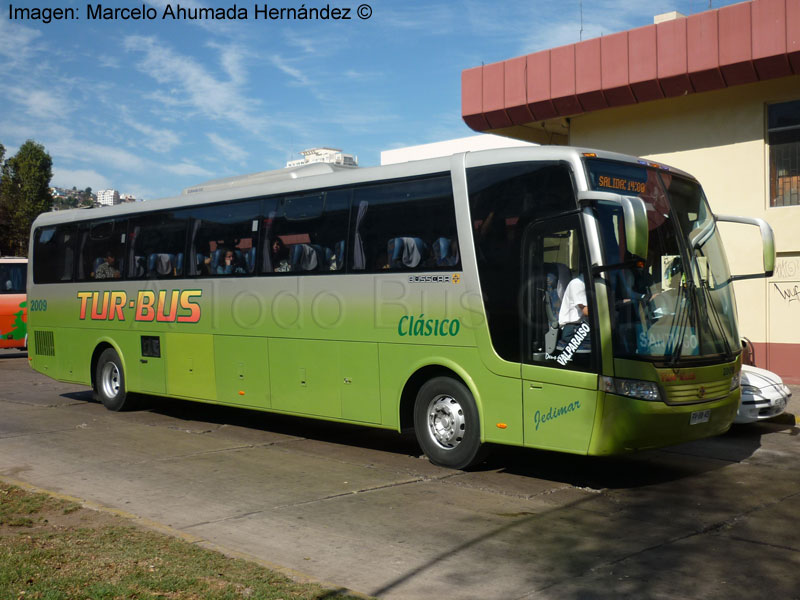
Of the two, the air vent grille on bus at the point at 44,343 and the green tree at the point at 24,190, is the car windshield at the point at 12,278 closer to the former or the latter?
the air vent grille on bus at the point at 44,343

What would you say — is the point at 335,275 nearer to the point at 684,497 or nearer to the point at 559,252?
the point at 559,252

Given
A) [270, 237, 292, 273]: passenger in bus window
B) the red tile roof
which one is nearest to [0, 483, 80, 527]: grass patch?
[270, 237, 292, 273]: passenger in bus window

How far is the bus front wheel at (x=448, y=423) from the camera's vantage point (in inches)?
350

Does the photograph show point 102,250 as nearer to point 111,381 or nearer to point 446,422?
point 111,381

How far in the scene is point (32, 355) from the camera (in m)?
16.0

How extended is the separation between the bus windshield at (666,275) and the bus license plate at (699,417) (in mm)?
534

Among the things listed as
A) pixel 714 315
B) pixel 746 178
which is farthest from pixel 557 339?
pixel 746 178

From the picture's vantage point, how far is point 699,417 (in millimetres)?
8070

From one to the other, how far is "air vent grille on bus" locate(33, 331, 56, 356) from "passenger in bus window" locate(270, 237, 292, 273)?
638 centimetres

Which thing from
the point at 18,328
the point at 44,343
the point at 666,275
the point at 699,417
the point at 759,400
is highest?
the point at 666,275

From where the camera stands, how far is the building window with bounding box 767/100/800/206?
16.2 m

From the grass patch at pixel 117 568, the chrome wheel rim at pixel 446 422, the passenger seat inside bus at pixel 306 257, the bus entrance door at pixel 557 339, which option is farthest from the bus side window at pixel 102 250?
the bus entrance door at pixel 557 339

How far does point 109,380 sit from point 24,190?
1938 inches

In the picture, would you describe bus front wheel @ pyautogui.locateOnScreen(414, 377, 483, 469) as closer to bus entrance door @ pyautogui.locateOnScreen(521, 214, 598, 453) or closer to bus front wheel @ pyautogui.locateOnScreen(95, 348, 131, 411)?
bus entrance door @ pyautogui.locateOnScreen(521, 214, 598, 453)
